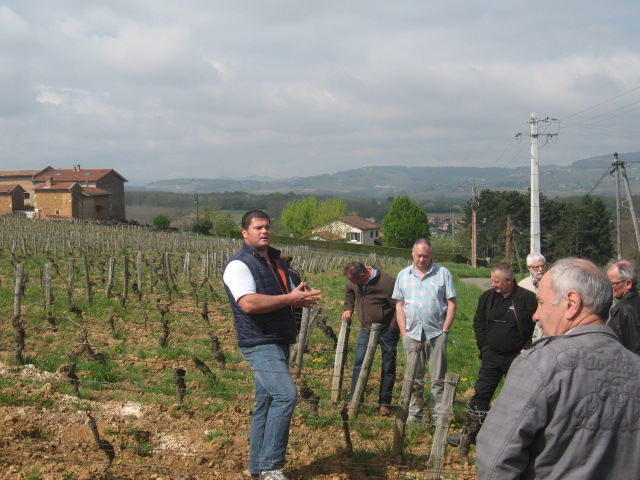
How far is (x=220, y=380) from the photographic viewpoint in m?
6.65

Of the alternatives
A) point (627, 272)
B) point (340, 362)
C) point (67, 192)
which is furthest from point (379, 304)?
point (67, 192)

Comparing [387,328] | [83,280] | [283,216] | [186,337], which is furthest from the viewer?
[283,216]

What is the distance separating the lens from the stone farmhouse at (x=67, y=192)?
69875 millimetres

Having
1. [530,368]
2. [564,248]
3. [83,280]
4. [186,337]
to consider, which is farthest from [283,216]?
[530,368]

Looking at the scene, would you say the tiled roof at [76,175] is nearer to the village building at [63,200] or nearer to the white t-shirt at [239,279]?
the village building at [63,200]

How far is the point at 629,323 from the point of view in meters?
4.84

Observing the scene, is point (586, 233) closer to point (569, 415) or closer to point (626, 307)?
point (626, 307)

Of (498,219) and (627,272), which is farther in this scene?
(498,219)

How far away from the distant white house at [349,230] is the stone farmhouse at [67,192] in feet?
94.6

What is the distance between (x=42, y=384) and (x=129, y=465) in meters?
2.27

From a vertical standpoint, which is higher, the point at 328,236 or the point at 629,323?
the point at 629,323

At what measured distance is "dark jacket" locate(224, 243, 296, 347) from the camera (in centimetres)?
408

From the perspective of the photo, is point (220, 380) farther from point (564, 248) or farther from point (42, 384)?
point (564, 248)

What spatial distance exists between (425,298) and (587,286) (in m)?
3.75
